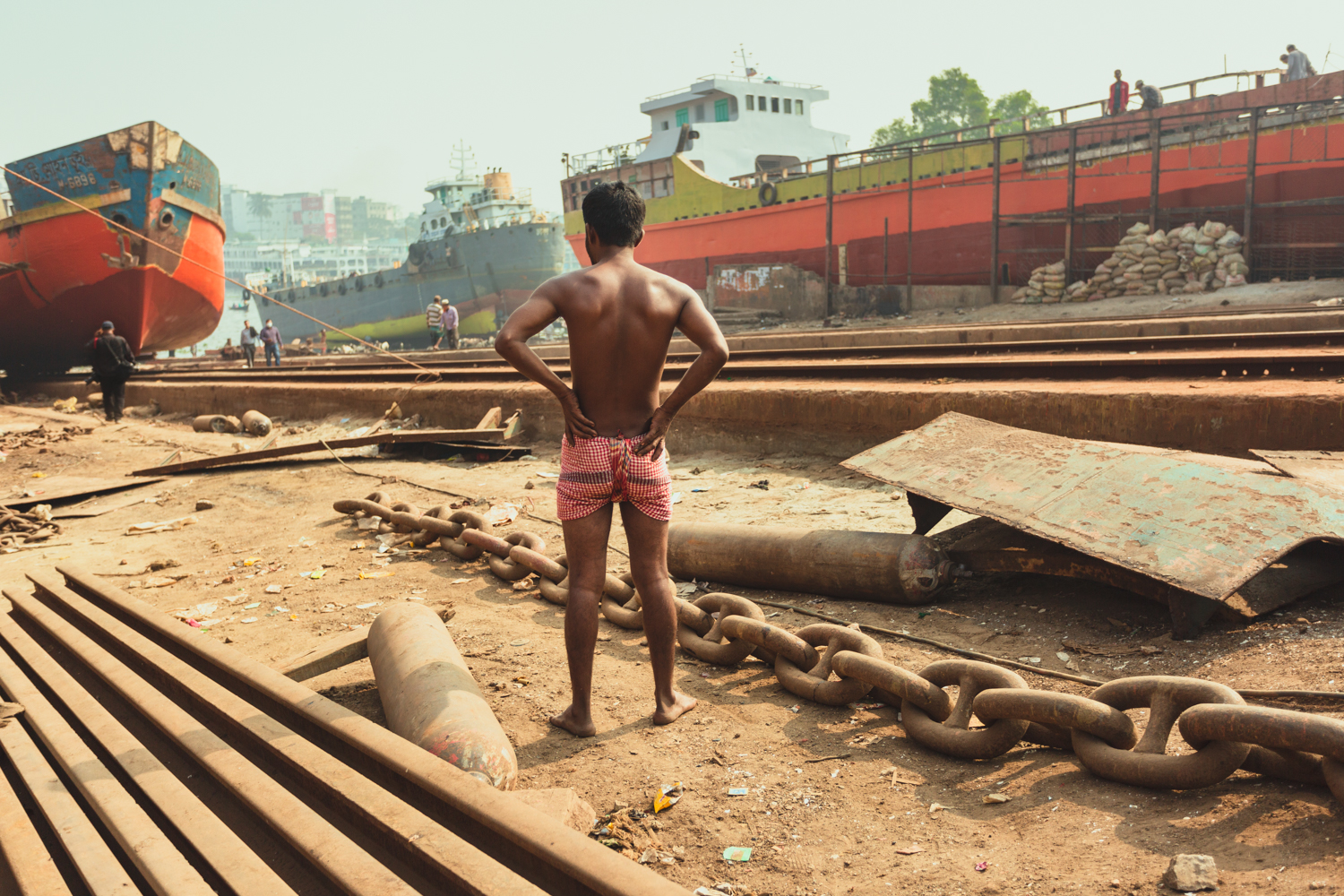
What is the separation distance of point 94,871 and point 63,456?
407 inches

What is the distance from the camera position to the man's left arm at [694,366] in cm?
266

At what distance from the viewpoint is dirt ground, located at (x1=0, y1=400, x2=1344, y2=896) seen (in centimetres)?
191

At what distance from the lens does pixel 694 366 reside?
2.64m

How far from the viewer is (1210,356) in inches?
235

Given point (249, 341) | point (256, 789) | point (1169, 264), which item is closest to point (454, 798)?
point (256, 789)

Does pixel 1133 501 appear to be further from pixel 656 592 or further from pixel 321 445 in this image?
pixel 321 445

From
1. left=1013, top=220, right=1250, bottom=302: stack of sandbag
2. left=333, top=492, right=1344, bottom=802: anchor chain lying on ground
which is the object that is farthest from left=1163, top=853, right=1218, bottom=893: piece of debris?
left=1013, top=220, right=1250, bottom=302: stack of sandbag

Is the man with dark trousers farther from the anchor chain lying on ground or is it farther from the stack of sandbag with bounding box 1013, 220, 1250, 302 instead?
the stack of sandbag with bounding box 1013, 220, 1250, 302

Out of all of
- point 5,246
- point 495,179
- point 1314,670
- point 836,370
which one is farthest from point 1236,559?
point 495,179

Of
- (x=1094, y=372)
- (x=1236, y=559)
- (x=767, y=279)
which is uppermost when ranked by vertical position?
(x=767, y=279)

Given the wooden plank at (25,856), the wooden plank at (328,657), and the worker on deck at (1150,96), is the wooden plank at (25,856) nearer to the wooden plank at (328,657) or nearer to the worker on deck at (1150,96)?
the wooden plank at (328,657)

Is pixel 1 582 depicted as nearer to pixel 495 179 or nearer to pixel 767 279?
pixel 767 279

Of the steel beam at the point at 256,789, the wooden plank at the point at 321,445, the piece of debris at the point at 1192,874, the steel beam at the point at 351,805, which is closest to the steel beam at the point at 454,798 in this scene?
the steel beam at the point at 351,805

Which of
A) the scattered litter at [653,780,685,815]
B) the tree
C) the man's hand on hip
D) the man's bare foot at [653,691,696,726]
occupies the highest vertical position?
the tree
